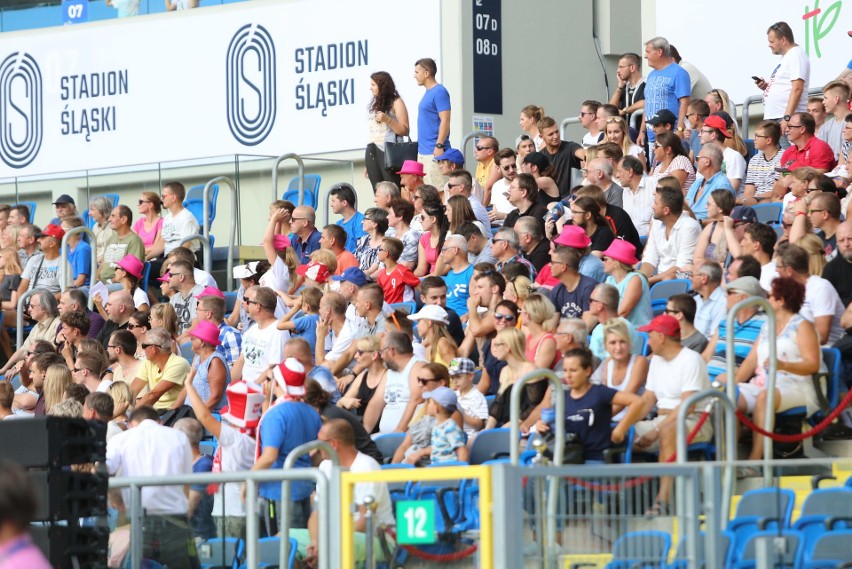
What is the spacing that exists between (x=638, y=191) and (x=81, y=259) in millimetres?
5434

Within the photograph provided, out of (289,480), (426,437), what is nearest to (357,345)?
(426,437)

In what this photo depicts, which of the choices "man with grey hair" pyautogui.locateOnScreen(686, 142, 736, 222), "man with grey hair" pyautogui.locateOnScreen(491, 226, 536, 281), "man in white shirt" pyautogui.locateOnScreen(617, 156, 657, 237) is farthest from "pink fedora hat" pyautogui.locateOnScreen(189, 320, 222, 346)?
"man with grey hair" pyautogui.locateOnScreen(686, 142, 736, 222)

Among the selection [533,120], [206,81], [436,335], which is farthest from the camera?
[206,81]

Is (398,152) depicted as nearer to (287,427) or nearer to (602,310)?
(602,310)

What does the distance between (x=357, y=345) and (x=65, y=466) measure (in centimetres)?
393

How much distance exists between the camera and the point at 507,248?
1154 centimetres

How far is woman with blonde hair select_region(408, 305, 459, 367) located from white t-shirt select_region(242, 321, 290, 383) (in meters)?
1.13

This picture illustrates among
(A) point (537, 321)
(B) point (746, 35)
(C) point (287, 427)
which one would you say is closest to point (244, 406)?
(C) point (287, 427)

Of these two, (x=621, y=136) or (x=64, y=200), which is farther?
(x=64, y=200)

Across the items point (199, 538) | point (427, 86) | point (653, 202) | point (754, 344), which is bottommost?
point (199, 538)

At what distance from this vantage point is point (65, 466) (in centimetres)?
695

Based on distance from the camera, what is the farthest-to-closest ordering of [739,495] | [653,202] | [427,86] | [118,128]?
[118,128], [427,86], [653,202], [739,495]

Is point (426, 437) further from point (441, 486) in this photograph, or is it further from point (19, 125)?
point (19, 125)

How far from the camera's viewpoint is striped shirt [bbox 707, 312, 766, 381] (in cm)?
947
